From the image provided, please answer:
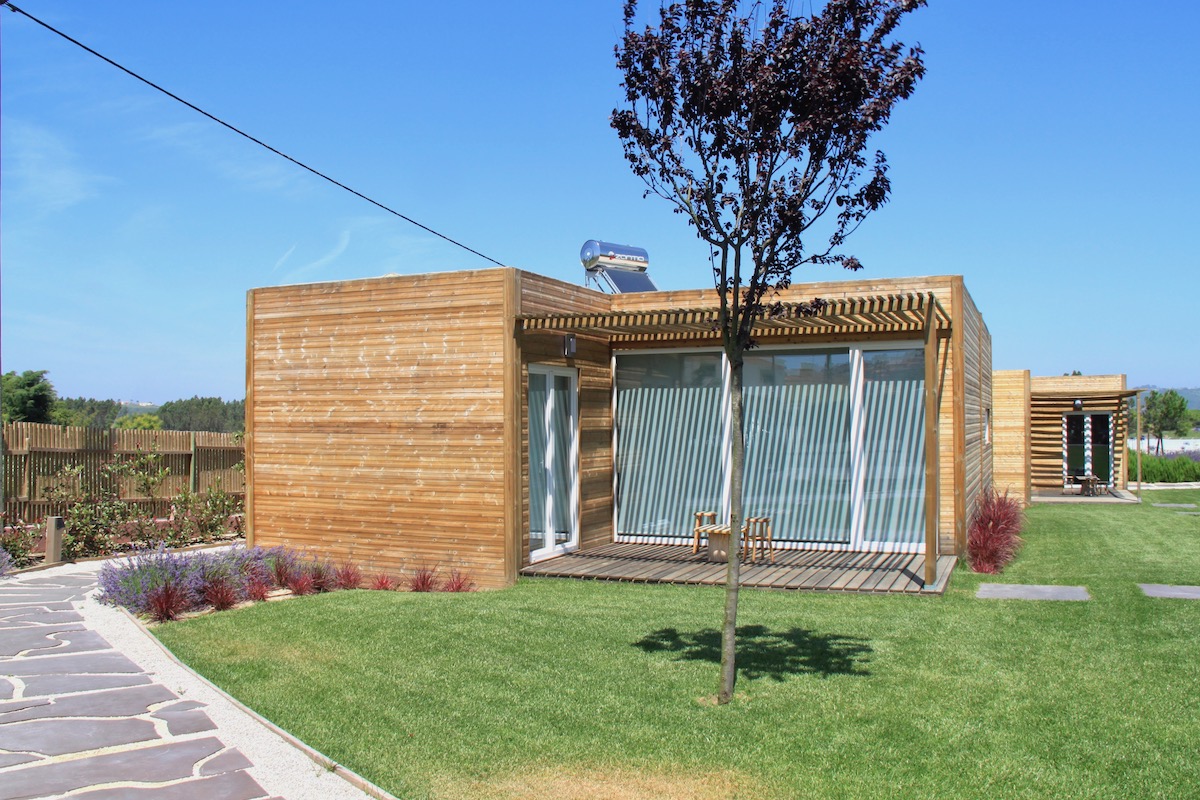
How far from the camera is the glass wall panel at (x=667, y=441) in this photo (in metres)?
13.0

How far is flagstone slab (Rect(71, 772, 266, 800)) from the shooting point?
4434 mm

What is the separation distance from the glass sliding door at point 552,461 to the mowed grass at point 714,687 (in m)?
1.88

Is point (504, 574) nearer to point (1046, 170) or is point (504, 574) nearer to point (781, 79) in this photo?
point (781, 79)

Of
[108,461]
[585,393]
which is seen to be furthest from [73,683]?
[108,461]

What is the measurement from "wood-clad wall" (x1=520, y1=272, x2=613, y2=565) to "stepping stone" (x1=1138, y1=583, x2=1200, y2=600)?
630 cm

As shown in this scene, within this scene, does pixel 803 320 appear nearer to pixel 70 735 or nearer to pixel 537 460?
pixel 537 460

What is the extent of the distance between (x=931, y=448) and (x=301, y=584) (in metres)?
6.53

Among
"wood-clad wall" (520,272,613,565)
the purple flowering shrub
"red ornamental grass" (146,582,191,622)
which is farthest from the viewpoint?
"wood-clad wall" (520,272,613,565)

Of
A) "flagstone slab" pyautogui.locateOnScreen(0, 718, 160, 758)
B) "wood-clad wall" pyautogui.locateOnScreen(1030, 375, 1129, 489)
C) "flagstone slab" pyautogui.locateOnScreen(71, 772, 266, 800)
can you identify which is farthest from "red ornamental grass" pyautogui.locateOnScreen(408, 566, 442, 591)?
"wood-clad wall" pyautogui.locateOnScreen(1030, 375, 1129, 489)

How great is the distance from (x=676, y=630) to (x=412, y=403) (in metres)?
4.64

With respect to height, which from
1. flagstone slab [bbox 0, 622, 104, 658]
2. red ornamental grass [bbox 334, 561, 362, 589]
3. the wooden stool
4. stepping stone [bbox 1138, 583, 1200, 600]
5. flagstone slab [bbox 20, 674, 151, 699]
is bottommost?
flagstone slab [bbox 0, 622, 104, 658]

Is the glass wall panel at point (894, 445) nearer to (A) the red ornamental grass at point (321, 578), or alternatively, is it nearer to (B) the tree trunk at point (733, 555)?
(A) the red ornamental grass at point (321, 578)

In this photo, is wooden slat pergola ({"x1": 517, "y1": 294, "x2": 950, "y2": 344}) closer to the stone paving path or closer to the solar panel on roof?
the solar panel on roof

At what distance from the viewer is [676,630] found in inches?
309
